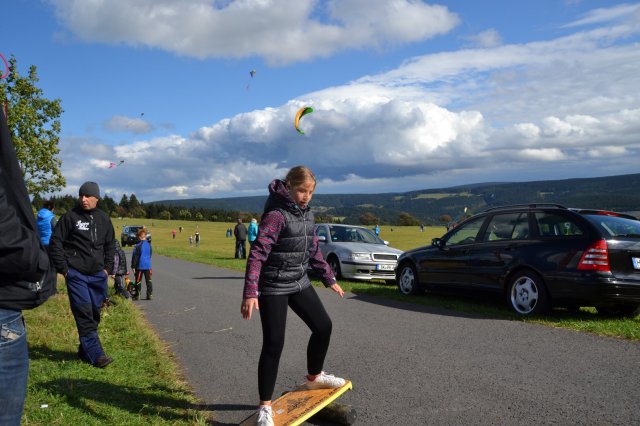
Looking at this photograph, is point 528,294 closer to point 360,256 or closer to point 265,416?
point 265,416

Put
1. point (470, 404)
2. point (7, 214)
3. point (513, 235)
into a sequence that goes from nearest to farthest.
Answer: point (7, 214), point (470, 404), point (513, 235)

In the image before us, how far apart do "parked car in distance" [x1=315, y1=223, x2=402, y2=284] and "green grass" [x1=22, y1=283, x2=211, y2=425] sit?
728 centimetres

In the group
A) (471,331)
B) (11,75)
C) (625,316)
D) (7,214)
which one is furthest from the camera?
(11,75)

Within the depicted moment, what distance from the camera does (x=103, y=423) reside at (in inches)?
164

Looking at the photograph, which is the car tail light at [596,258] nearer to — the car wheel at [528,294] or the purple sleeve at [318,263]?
the car wheel at [528,294]

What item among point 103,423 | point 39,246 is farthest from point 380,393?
point 39,246

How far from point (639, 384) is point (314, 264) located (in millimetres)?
3146

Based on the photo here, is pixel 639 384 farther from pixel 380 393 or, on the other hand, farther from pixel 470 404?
pixel 380 393

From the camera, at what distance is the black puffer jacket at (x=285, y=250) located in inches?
157

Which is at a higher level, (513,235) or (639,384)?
(513,235)

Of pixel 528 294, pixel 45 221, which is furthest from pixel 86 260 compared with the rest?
pixel 528 294

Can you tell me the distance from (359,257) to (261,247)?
10279 mm

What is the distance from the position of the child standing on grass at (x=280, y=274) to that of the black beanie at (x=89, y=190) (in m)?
2.85

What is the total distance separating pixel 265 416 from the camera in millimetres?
3754
